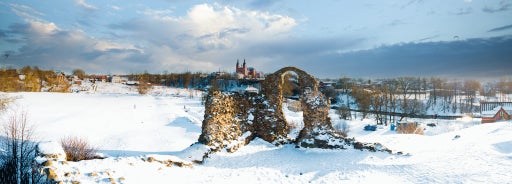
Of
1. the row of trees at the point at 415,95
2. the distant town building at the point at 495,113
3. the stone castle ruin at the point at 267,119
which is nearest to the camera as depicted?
the stone castle ruin at the point at 267,119

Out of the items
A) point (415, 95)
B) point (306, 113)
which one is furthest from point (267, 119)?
point (415, 95)

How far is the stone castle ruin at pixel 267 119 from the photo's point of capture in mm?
17453

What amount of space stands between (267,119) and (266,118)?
9 cm

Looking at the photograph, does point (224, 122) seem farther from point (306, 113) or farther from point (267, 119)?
point (306, 113)

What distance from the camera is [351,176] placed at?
44.4 ft

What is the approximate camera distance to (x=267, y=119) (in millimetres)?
19656

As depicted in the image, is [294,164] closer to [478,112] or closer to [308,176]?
[308,176]

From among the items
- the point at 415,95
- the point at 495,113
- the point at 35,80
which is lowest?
the point at 495,113

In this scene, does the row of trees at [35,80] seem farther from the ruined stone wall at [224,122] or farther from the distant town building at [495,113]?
the distant town building at [495,113]

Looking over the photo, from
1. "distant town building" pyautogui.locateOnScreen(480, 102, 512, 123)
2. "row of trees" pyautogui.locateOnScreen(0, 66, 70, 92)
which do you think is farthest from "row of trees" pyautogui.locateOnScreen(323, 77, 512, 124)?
"row of trees" pyautogui.locateOnScreen(0, 66, 70, 92)

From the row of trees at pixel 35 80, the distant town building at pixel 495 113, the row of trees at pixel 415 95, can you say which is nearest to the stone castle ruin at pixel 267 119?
the row of trees at pixel 415 95

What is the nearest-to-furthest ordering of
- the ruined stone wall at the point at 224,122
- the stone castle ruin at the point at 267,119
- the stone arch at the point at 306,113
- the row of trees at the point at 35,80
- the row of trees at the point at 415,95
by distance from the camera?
the ruined stone wall at the point at 224,122 → the stone castle ruin at the point at 267,119 → the stone arch at the point at 306,113 → the row of trees at the point at 415,95 → the row of trees at the point at 35,80

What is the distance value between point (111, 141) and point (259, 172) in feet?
67.9

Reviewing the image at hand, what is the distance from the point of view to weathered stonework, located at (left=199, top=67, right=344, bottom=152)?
57.6 feet
